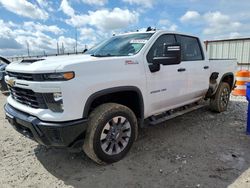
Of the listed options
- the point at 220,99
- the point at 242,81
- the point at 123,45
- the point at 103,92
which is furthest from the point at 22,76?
the point at 242,81

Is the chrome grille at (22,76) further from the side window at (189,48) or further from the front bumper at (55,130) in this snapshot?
the side window at (189,48)

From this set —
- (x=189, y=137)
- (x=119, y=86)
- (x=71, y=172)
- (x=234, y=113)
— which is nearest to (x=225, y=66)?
(x=234, y=113)

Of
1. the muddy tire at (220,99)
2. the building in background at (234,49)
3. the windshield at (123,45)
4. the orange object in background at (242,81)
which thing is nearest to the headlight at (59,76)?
the windshield at (123,45)

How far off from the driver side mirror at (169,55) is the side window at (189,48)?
881 mm

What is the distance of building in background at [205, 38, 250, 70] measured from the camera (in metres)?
12.6

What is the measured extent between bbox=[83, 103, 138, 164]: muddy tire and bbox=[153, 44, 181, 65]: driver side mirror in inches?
36.8

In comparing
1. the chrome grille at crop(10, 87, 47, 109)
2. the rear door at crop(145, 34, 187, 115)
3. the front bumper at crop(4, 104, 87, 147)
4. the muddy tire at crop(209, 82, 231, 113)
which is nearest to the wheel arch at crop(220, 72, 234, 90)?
the muddy tire at crop(209, 82, 231, 113)

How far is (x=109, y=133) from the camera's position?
341 centimetres

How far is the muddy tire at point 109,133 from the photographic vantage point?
3.19m

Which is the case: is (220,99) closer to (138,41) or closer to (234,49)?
(138,41)

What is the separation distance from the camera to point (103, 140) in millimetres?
3354

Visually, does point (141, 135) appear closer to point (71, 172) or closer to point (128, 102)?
point (128, 102)

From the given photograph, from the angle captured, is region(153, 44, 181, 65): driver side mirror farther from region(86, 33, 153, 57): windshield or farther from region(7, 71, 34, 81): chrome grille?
region(7, 71, 34, 81): chrome grille

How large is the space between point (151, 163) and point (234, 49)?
11.6 metres
